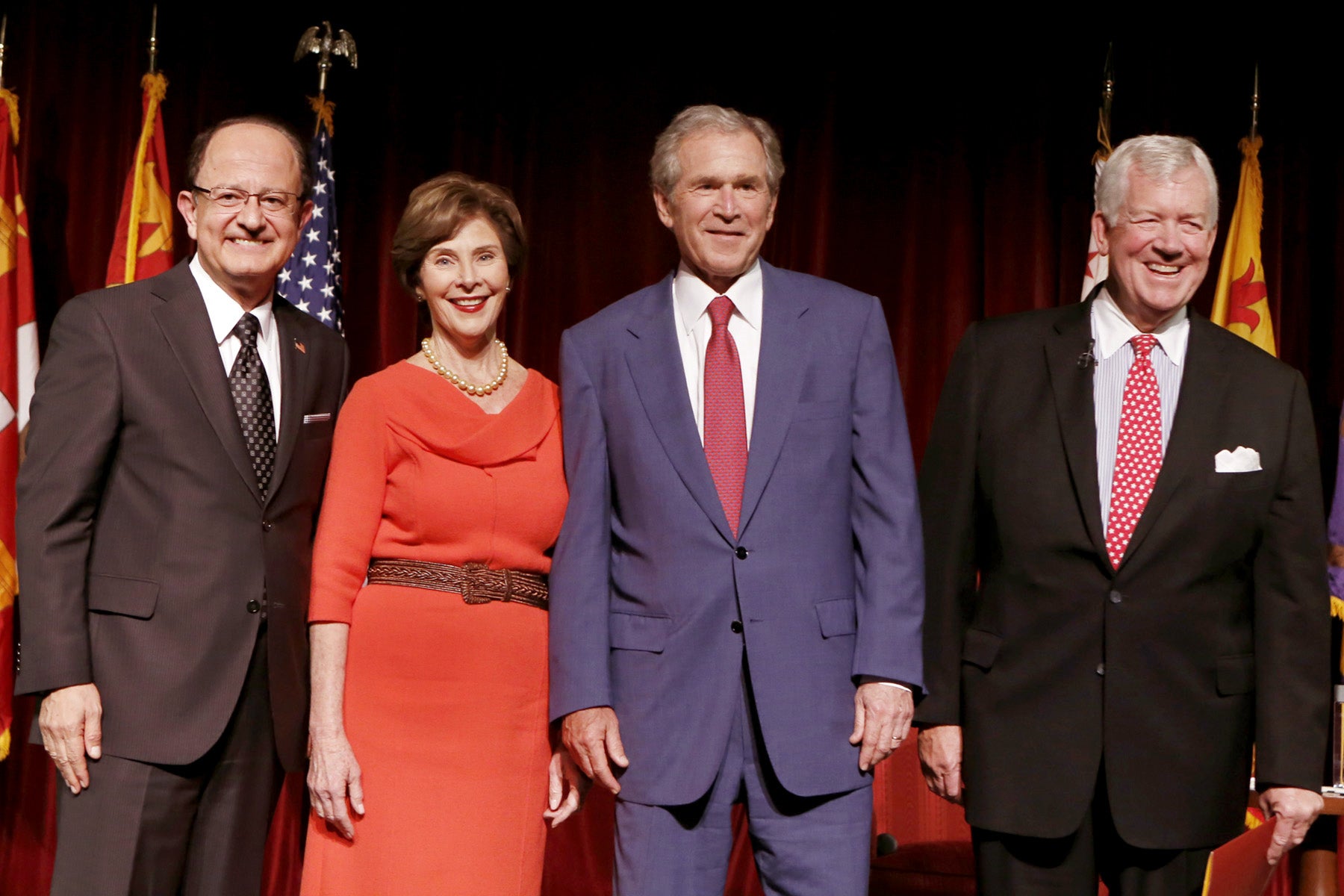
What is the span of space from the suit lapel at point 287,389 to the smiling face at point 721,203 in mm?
769

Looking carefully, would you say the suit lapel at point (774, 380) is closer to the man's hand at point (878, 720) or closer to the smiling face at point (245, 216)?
the man's hand at point (878, 720)

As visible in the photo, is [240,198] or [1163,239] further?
[240,198]

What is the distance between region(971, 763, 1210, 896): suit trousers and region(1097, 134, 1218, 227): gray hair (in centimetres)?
100

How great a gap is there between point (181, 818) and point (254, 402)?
2.44ft

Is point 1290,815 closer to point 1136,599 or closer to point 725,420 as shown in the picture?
point 1136,599

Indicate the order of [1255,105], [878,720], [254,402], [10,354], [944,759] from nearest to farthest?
[878,720] → [944,759] → [254,402] → [10,354] → [1255,105]

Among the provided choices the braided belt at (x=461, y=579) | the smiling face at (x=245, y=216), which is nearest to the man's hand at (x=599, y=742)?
the braided belt at (x=461, y=579)

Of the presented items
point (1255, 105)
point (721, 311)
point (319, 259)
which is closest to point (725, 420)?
point (721, 311)

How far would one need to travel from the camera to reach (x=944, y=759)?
7.63 ft

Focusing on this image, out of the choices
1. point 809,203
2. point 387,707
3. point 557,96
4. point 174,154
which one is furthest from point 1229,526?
point 174,154

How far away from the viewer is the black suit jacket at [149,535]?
226 centimetres

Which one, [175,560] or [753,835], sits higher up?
[175,560]

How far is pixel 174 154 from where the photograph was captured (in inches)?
170

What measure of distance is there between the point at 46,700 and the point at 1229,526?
2044mm
